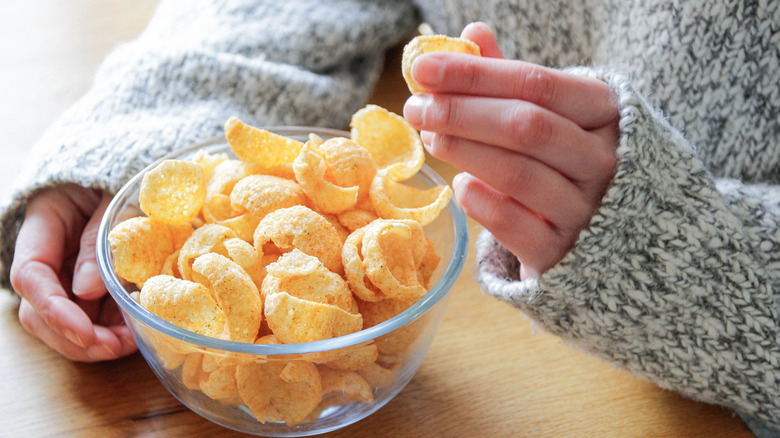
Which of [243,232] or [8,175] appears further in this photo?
[8,175]

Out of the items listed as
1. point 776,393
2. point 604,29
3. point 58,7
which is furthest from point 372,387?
point 58,7

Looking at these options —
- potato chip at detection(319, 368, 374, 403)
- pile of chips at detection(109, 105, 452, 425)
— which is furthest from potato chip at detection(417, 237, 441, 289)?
potato chip at detection(319, 368, 374, 403)

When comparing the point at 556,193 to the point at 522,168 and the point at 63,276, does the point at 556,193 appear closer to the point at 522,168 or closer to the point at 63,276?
the point at 522,168

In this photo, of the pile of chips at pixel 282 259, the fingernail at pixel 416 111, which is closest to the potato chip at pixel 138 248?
the pile of chips at pixel 282 259

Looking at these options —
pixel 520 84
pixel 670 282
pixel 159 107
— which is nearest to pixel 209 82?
pixel 159 107

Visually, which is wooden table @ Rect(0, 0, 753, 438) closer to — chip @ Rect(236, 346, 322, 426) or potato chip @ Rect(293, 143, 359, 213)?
chip @ Rect(236, 346, 322, 426)

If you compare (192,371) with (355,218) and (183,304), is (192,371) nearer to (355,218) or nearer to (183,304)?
(183,304)
